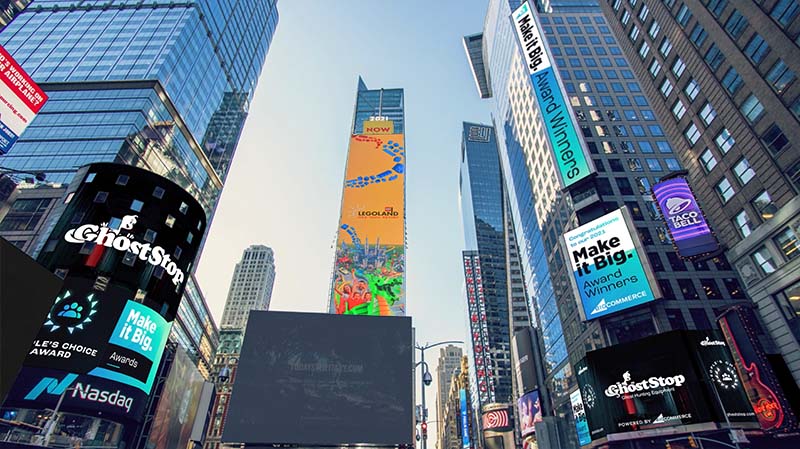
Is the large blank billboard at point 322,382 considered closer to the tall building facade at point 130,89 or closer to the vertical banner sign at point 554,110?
the vertical banner sign at point 554,110

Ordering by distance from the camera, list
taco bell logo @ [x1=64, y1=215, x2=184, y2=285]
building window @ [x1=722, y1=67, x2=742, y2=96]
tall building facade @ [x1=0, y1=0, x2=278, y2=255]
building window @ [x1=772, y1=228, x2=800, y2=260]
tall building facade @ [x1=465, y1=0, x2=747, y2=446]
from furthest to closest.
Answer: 1. tall building facade @ [x1=0, y1=0, x2=278, y2=255]
2. tall building facade @ [x1=465, y1=0, x2=747, y2=446]
3. taco bell logo @ [x1=64, y1=215, x2=184, y2=285]
4. building window @ [x1=722, y1=67, x2=742, y2=96]
5. building window @ [x1=772, y1=228, x2=800, y2=260]

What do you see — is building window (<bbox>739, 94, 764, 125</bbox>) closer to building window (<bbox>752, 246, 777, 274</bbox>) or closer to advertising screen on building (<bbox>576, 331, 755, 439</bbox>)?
building window (<bbox>752, 246, 777, 274</bbox>)

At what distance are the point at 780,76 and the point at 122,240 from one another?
54.2 m

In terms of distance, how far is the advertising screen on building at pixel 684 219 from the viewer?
1398 inches

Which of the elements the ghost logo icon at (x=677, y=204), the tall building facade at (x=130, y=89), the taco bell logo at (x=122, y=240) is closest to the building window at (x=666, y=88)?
the ghost logo icon at (x=677, y=204)

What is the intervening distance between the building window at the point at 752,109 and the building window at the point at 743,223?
271 inches

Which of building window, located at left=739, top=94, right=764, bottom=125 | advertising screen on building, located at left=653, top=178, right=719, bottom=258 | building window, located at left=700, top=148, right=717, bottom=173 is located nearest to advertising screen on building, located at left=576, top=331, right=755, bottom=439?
advertising screen on building, located at left=653, top=178, right=719, bottom=258

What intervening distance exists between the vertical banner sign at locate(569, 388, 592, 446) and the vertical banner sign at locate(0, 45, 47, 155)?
54.3 m

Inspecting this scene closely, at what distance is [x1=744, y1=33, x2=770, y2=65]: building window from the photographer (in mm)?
29391

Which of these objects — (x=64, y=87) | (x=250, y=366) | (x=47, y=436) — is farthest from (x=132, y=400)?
(x=64, y=87)

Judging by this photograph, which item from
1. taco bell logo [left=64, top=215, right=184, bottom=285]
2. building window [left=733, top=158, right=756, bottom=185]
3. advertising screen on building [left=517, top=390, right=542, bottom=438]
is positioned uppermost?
building window [left=733, top=158, right=756, bottom=185]

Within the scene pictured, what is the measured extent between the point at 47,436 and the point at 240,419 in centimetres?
1978

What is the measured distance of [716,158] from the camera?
116 ft

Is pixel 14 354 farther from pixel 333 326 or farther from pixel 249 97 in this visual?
pixel 249 97
